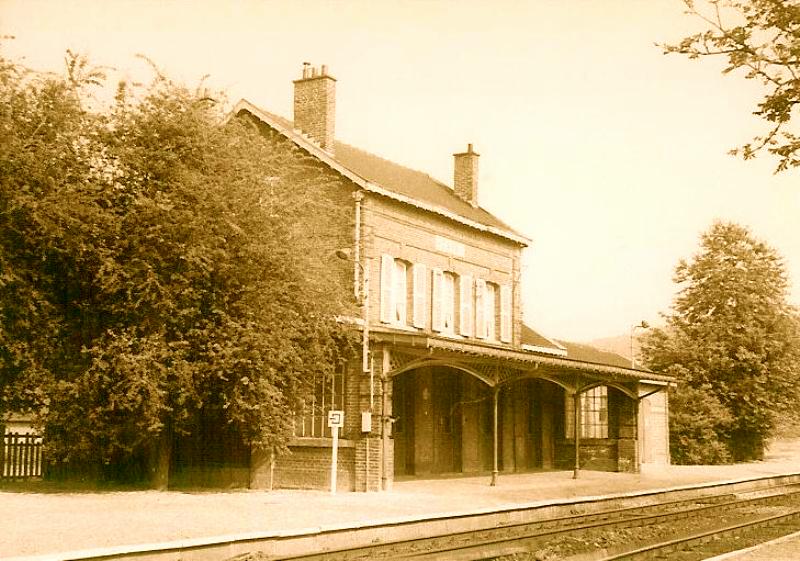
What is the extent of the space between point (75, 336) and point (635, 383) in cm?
1511

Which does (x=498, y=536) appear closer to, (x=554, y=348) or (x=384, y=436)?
(x=384, y=436)

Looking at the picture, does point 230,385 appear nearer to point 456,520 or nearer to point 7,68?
point 456,520

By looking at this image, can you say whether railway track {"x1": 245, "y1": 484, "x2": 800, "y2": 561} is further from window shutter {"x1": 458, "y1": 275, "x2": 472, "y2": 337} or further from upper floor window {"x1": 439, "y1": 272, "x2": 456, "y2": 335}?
window shutter {"x1": 458, "y1": 275, "x2": 472, "y2": 337}

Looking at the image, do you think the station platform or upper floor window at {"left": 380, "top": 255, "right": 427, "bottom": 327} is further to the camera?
upper floor window at {"left": 380, "top": 255, "right": 427, "bottom": 327}

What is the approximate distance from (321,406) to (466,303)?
23.9ft

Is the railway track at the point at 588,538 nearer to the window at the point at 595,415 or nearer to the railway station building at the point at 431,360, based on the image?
the railway station building at the point at 431,360

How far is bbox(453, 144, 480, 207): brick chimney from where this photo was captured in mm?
28703

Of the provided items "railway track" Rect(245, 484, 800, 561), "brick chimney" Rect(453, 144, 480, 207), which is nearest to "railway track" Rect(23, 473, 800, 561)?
"railway track" Rect(245, 484, 800, 561)

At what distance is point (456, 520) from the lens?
47.1ft

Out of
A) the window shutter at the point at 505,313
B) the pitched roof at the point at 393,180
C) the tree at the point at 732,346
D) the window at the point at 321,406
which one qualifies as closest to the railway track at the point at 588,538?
the window at the point at 321,406

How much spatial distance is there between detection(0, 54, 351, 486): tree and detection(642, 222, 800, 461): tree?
20.9 meters

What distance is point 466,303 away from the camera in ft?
84.9

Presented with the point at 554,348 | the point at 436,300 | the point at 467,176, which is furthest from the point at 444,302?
the point at 554,348

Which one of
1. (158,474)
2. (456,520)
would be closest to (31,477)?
(158,474)
